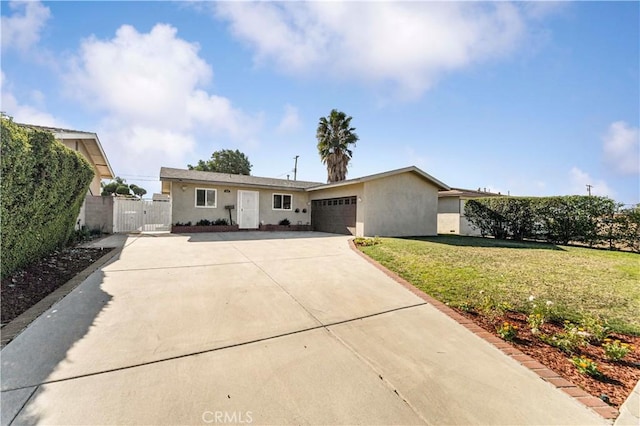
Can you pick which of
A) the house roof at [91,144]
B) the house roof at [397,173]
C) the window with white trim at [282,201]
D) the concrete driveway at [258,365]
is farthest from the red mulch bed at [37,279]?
the window with white trim at [282,201]

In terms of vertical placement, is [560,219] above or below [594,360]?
above

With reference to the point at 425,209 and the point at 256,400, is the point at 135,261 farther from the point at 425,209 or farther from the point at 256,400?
the point at 425,209

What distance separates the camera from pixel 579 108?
10.1m

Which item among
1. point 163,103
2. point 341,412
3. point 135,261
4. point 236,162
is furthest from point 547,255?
point 236,162

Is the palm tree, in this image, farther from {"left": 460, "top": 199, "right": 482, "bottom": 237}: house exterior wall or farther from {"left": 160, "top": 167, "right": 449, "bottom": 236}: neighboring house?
{"left": 460, "top": 199, "right": 482, "bottom": 237}: house exterior wall

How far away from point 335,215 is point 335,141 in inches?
397

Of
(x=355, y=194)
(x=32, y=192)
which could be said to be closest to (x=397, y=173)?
(x=355, y=194)

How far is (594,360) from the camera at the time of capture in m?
2.78

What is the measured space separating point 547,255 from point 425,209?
20.5 ft

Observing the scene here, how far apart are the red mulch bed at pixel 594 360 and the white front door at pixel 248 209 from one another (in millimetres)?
13111

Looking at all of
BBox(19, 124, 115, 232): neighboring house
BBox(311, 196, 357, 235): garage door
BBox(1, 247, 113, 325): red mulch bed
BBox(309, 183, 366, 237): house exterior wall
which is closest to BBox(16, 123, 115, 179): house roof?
BBox(19, 124, 115, 232): neighboring house

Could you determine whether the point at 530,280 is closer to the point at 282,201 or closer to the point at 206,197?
the point at 282,201

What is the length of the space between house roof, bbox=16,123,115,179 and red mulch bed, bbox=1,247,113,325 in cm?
403

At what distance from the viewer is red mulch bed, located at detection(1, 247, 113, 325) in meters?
3.52
